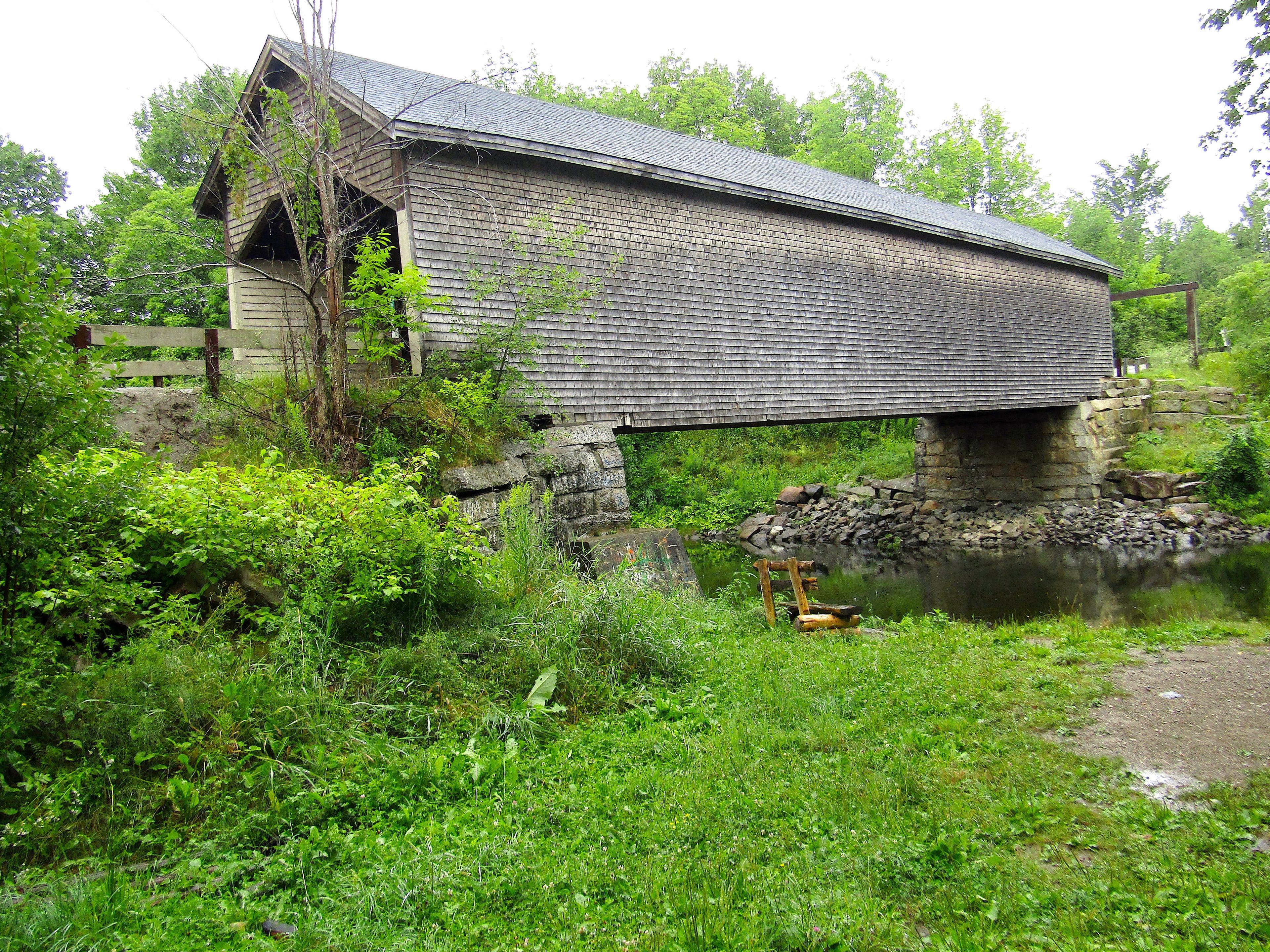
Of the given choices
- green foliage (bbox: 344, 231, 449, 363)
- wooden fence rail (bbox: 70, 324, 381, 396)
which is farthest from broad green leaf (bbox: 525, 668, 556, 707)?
wooden fence rail (bbox: 70, 324, 381, 396)

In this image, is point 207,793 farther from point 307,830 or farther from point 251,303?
point 251,303

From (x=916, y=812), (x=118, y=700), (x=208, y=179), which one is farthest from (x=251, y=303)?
(x=916, y=812)

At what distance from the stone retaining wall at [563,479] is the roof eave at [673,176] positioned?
120 inches

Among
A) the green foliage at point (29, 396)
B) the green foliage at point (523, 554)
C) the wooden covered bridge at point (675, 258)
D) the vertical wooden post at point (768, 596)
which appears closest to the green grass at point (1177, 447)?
the wooden covered bridge at point (675, 258)

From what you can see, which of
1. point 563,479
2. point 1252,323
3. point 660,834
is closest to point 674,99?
point 1252,323

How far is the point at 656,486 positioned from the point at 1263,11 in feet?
61.2

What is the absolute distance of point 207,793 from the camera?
3.26 meters

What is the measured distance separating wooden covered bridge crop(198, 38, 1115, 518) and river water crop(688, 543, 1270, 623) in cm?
281

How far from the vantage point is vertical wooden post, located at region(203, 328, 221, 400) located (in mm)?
7859

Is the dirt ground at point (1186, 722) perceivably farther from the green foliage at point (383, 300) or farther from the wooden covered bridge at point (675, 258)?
the green foliage at point (383, 300)

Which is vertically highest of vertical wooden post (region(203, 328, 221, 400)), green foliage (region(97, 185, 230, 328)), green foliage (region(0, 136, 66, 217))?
green foliage (region(0, 136, 66, 217))

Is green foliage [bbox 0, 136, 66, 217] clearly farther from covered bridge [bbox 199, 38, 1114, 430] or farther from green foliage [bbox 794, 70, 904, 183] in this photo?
green foliage [bbox 794, 70, 904, 183]

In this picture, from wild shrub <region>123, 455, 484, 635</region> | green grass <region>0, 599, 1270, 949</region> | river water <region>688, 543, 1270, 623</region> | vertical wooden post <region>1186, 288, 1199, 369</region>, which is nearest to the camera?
green grass <region>0, 599, 1270, 949</region>

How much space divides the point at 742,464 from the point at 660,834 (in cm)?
2230
